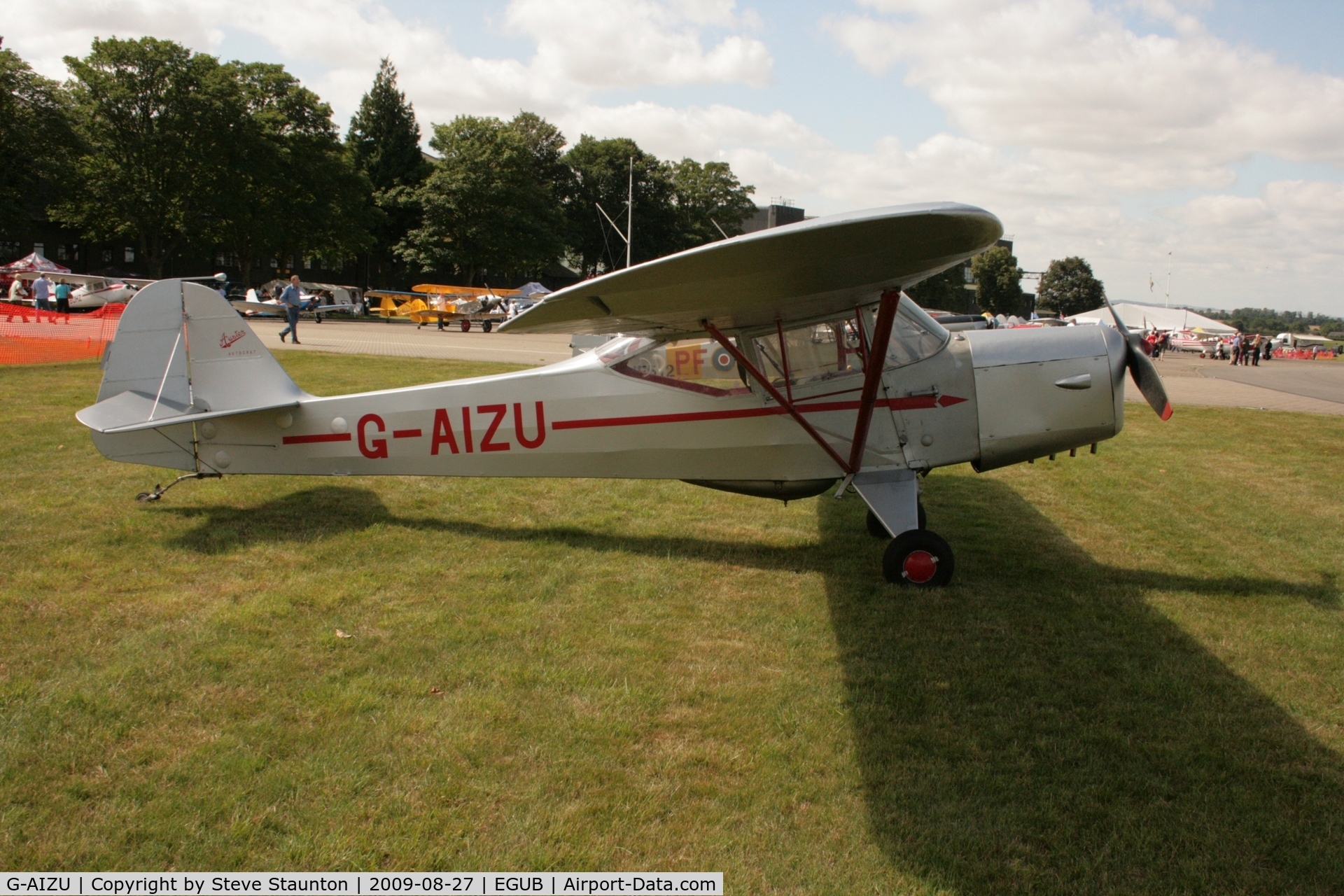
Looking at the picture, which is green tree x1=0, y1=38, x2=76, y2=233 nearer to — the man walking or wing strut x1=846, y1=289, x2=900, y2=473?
the man walking

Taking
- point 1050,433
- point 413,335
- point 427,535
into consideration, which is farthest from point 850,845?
point 413,335

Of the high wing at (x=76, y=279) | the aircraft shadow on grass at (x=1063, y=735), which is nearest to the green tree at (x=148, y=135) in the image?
the high wing at (x=76, y=279)

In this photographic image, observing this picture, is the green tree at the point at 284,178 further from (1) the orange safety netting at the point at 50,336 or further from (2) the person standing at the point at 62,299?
(1) the orange safety netting at the point at 50,336

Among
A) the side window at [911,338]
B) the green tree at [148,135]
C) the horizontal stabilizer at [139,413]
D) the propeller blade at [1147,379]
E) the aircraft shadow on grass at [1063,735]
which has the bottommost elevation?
the aircraft shadow on grass at [1063,735]

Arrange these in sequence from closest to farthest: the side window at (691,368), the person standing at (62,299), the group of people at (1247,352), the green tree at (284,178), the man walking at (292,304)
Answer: the side window at (691,368) → the man walking at (292,304) → the person standing at (62,299) → the group of people at (1247,352) → the green tree at (284,178)

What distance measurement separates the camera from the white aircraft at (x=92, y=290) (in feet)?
132

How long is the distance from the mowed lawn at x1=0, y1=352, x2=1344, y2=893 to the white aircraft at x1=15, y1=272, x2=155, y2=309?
40.6 m

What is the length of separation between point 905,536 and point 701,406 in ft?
5.53

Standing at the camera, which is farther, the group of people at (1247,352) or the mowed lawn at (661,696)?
the group of people at (1247,352)

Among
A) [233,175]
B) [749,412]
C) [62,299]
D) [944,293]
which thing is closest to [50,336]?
[62,299]

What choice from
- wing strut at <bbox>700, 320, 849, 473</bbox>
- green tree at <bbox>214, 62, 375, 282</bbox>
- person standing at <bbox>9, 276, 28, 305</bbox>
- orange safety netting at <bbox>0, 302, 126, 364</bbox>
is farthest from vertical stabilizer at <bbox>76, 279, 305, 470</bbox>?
green tree at <bbox>214, 62, 375, 282</bbox>

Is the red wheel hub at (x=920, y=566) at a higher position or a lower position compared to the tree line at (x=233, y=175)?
lower

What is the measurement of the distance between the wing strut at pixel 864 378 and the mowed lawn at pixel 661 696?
2.92ft

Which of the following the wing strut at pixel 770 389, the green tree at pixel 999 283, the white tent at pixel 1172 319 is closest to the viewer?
the wing strut at pixel 770 389
